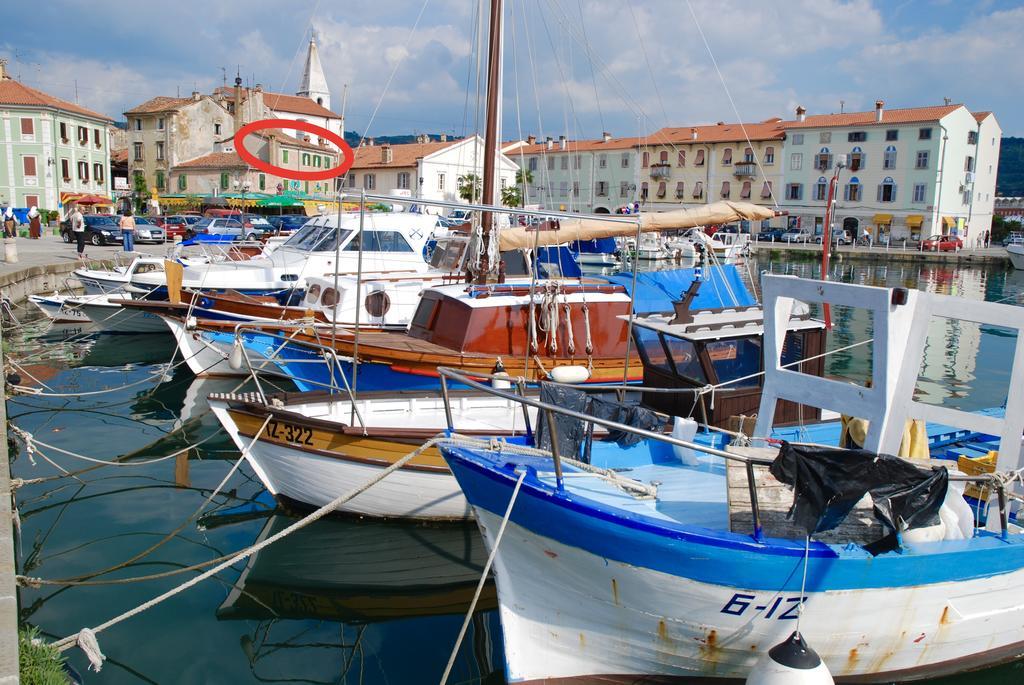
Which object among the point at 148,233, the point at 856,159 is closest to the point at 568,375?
the point at 148,233

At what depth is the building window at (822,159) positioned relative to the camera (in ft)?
218

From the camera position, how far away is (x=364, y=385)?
1260cm

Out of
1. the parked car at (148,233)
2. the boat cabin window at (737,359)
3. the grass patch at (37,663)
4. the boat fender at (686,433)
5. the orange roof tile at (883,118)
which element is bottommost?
the grass patch at (37,663)

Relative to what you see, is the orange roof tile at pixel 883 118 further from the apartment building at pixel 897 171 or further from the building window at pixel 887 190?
the building window at pixel 887 190

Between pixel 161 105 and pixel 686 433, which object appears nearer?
pixel 686 433

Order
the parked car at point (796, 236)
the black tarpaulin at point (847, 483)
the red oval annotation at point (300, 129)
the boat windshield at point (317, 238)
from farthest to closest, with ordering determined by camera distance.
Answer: the parked car at point (796, 236) < the boat windshield at point (317, 238) < the red oval annotation at point (300, 129) < the black tarpaulin at point (847, 483)

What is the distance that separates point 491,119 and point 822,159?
59.8 meters

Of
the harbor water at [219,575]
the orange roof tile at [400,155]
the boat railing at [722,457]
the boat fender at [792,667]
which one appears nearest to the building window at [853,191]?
the orange roof tile at [400,155]

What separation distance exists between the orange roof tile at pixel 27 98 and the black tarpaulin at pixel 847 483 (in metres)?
62.2

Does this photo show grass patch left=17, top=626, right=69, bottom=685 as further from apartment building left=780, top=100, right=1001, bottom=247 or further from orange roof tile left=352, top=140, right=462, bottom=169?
apartment building left=780, top=100, right=1001, bottom=247

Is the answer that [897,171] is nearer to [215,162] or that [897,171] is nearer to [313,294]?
[215,162]

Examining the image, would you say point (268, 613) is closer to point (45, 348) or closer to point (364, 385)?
point (364, 385)

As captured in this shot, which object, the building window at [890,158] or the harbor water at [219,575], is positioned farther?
the building window at [890,158]

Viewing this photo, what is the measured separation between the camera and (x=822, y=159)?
66.6 m
